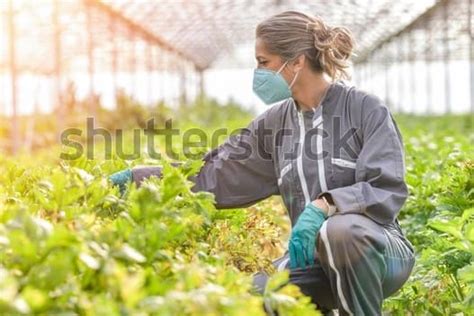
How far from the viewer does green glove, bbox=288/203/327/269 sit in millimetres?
3619

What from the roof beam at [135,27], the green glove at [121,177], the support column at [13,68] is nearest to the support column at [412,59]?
the roof beam at [135,27]

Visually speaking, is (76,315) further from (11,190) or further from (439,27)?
(439,27)

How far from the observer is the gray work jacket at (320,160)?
3.73m

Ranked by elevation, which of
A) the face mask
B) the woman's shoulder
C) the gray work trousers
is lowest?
the gray work trousers

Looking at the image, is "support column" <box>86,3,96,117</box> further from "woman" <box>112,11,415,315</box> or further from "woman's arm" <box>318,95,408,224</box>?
"woman's arm" <box>318,95,408,224</box>

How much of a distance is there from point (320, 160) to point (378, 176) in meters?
0.35

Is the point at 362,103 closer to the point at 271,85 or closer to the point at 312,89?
the point at 312,89

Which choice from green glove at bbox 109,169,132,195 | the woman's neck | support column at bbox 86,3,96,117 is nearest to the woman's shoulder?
the woman's neck

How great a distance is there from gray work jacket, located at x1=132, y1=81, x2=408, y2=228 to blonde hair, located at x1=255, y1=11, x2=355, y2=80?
0.11 m

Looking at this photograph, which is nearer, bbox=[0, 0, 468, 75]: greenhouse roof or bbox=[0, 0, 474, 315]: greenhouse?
bbox=[0, 0, 474, 315]: greenhouse

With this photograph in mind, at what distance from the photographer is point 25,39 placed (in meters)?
25.3

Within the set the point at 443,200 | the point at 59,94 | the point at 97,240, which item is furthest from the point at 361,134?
the point at 59,94

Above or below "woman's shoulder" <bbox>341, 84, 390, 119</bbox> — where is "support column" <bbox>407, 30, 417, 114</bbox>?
above

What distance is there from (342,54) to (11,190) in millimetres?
1540
